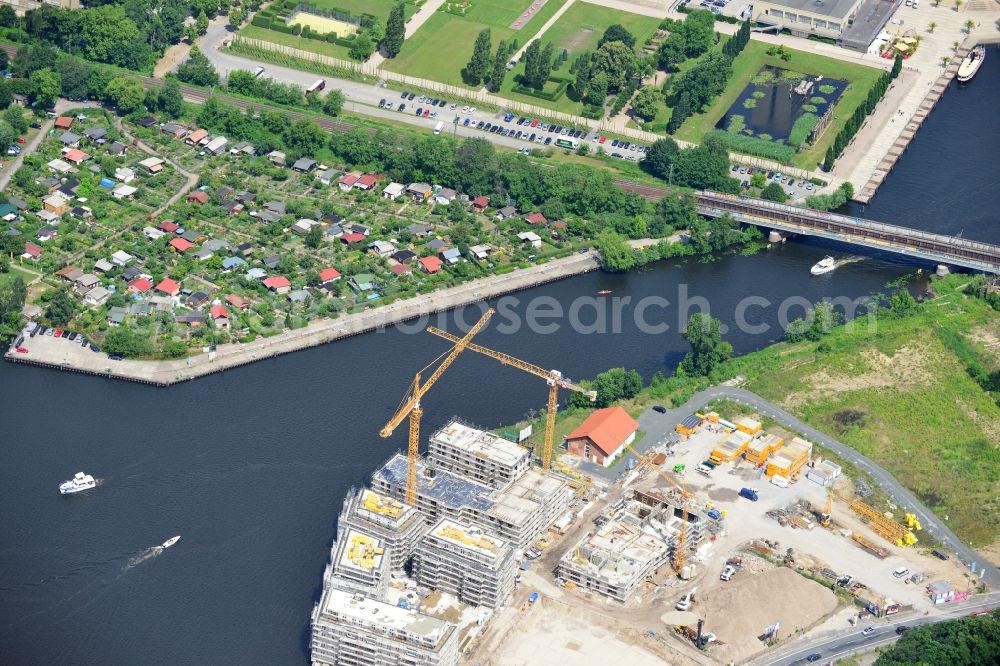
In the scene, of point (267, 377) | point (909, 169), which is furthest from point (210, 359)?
point (909, 169)

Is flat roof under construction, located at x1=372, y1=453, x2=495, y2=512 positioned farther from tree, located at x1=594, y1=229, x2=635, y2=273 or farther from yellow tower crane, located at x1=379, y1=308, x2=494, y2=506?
tree, located at x1=594, y1=229, x2=635, y2=273

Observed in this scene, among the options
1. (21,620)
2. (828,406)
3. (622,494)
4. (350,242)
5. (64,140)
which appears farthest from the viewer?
(64,140)

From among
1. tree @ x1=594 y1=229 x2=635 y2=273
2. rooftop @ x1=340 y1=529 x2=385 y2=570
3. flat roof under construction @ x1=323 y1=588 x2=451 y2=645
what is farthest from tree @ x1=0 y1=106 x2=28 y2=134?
flat roof under construction @ x1=323 y1=588 x2=451 y2=645

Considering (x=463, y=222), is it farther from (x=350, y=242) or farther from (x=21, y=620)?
(x=21, y=620)

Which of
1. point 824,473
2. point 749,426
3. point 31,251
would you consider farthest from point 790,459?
point 31,251

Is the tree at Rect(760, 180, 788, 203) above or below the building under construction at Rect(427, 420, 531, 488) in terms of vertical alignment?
above

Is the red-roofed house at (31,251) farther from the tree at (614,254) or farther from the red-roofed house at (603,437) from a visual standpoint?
the red-roofed house at (603,437)

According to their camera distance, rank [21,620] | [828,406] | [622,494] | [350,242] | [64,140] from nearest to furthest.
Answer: [21,620] → [622,494] → [828,406] → [350,242] → [64,140]

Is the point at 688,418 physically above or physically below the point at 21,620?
above
